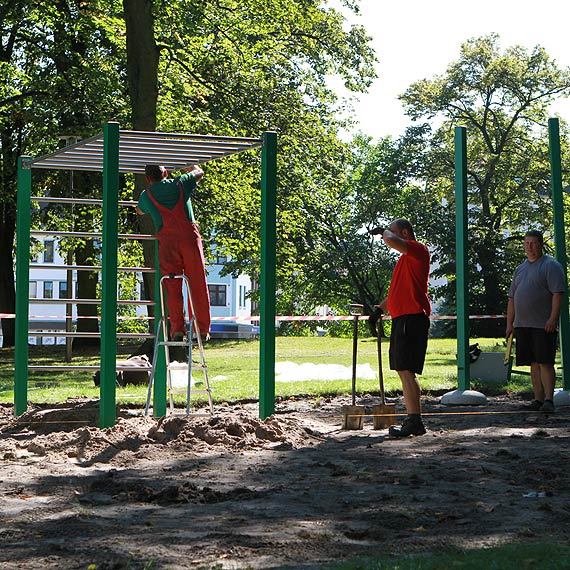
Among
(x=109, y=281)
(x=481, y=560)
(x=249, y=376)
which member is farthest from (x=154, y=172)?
(x=249, y=376)

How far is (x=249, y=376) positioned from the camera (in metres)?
17.8

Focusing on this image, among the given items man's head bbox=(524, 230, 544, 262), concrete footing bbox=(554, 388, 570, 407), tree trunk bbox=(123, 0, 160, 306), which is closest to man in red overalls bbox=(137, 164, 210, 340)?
man's head bbox=(524, 230, 544, 262)

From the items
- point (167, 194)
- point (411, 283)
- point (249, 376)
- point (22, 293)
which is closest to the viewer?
point (411, 283)

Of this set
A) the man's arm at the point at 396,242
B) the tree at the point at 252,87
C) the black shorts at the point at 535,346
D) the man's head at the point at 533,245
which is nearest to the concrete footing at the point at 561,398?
the black shorts at the point at 535,346

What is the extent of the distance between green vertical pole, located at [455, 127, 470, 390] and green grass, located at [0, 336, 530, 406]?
5.92 ft

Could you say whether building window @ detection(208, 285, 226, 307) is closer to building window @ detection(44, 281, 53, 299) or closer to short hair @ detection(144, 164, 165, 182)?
building window @ detection(44, 281, 53, 299)

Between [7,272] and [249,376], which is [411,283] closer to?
[249,376]

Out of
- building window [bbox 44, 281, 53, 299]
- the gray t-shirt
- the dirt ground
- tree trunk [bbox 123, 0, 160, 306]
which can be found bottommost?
the dirt ground

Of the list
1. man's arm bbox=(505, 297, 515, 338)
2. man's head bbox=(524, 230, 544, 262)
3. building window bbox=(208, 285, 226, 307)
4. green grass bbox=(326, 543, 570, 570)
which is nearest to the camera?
green grass bbox=(326, 543, 570, 570)

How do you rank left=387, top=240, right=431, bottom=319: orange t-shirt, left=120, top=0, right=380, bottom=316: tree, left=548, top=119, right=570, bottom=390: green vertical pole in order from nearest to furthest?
left=387, top=240, right=431, bottom=319: orange t-shirt
left=548, top=119, right=570, bottom=390: green vertical pole
left=120, top=0, right=380, bottom=316: tree

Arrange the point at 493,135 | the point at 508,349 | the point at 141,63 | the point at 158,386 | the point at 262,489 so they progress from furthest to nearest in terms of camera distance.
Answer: the point at 493,135
the point at 141,63
the point at 508,349
the point at 158,386
the point at 262,489

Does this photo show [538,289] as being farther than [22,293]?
No

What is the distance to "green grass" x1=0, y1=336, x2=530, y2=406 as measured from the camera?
47.9 ft

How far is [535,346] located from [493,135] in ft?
118
